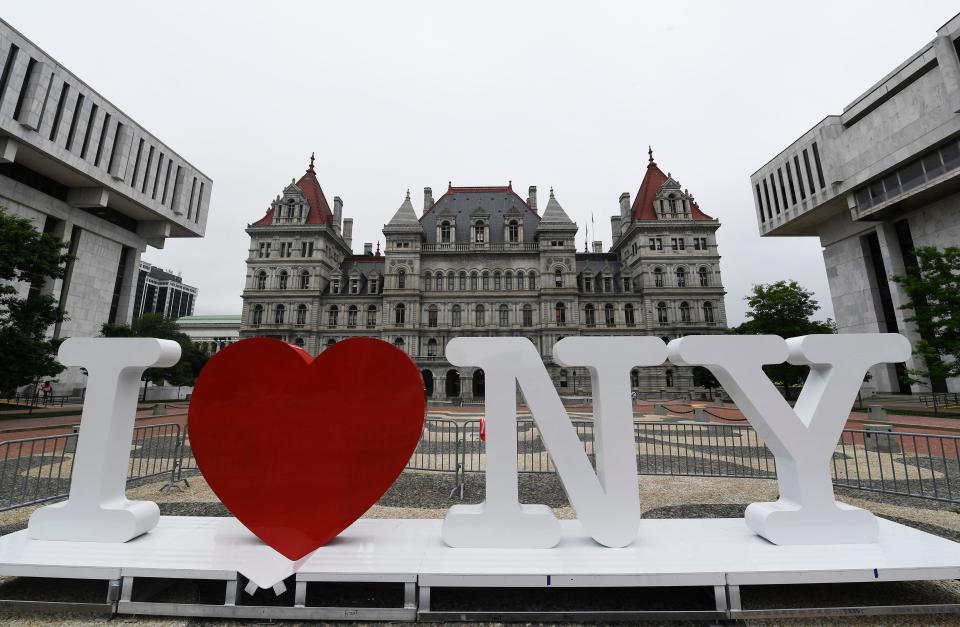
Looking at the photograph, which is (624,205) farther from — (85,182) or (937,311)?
(85,182)

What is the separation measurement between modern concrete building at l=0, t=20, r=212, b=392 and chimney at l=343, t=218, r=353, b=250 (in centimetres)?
1586

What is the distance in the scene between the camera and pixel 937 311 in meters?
22.5

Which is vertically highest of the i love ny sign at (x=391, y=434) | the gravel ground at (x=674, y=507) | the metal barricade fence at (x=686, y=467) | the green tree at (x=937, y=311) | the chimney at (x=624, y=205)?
the chimney at (x=624, y=205)

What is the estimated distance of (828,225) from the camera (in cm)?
4134

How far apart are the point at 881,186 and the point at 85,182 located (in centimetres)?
6910

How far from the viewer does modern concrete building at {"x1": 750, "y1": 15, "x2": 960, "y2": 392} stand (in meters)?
29.7

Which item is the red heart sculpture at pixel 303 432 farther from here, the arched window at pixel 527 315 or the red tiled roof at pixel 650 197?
the red tiled roof at pixel 650 197

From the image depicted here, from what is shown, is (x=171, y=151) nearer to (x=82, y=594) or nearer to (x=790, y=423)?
(x=82, y=594)

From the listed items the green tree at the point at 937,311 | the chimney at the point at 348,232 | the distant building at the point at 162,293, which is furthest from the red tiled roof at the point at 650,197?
the distant building at the point at 162,293

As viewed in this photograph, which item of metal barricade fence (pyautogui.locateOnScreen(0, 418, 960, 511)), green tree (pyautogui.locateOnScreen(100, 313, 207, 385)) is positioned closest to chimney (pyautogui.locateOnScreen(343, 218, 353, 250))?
green tree (pyautogui.locateOnScreen(100, 313, 207, 385))

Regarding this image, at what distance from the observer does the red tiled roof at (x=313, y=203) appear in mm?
47553

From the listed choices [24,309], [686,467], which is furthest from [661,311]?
[24,309]

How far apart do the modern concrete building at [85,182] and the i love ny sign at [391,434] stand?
1234 inches

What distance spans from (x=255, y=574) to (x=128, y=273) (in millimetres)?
54420
